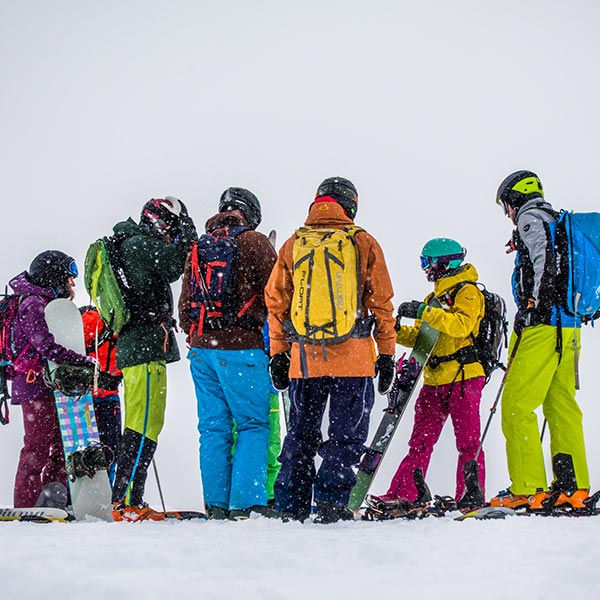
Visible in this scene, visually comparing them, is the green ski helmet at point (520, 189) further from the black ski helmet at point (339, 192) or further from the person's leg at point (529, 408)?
the black ski helmet at point (339, 192)

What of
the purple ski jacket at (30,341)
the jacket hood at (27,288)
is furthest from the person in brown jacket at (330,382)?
the jacket hood at (27,288)

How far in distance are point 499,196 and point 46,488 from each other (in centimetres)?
398

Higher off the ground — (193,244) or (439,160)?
(439,160)

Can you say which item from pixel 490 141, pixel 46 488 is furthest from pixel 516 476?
pixel 490 141

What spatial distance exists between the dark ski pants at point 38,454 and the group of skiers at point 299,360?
0.4 inches

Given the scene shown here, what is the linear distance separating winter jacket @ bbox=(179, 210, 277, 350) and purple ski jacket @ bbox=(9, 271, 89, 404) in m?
1.29

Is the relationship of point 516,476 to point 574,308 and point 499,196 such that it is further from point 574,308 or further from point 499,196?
point 499,196

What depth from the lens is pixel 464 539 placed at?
304cm

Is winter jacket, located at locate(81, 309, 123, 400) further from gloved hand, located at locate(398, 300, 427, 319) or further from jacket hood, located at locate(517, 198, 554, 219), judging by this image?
jacket hood, located at locate(517, 198, 554, 219)

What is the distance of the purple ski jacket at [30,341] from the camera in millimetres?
5473

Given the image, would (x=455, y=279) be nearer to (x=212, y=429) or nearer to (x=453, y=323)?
(x=453, y=323)

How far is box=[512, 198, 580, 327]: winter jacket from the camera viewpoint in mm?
4852

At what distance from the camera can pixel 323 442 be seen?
4.15 meters

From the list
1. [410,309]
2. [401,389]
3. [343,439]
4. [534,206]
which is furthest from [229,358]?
[534,206]
